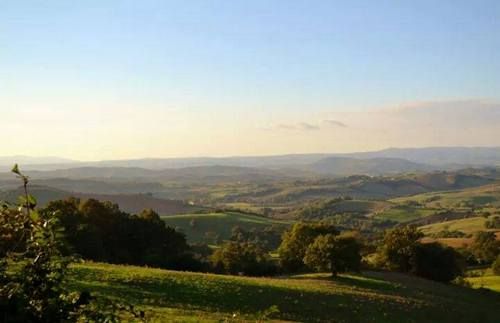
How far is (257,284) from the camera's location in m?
40.2

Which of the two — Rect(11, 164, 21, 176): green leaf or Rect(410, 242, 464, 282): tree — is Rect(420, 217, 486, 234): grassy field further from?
Rect(11, 164, 21, 176): green leaf

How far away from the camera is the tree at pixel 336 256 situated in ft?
198

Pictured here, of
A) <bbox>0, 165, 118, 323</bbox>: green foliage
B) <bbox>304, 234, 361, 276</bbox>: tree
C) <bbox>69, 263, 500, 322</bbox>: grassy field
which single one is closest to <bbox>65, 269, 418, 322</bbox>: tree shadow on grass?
<bbox>69, 263, 500, 322</bbox>: grassy field

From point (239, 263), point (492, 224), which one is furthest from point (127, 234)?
point (492, 224)

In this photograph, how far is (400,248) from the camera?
75.6 m

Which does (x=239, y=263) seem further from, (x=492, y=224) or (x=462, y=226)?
(x=462, y=226)

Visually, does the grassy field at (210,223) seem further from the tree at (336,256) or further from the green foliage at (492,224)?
the tree at (336,256)

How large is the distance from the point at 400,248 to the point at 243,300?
158ft

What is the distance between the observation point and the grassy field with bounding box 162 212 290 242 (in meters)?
151

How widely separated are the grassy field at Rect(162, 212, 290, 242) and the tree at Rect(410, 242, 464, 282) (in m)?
78.6

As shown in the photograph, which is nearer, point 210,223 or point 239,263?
point 239,263

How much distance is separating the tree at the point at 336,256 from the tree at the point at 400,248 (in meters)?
15.7

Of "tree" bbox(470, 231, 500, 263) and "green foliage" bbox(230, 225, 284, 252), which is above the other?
"tree" bbox(470, 231, 500, 263)

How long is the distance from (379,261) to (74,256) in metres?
76.9
